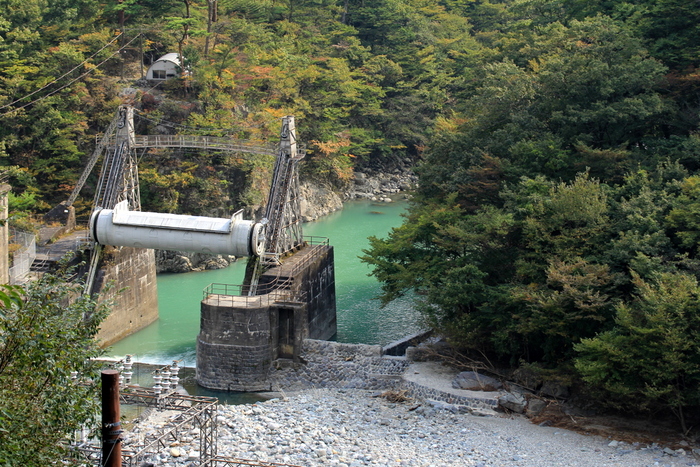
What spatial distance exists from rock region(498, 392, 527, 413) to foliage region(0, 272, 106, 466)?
1313 centimetres

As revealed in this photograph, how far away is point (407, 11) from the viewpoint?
6488 centimetres

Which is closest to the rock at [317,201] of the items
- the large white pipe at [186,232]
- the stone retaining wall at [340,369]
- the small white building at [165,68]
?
the small white building at [165,68]

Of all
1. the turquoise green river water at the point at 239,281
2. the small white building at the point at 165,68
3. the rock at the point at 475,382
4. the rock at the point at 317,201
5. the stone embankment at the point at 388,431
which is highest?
the small white building at the point at 165,68

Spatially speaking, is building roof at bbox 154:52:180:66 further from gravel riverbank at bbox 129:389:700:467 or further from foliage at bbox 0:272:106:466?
foliage at bbox 0:272:106:466

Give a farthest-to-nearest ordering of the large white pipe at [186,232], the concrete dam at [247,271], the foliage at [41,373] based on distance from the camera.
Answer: the large white pipe at [186,232]
the concrete dam at [247,271]
the foliage at [41,373]

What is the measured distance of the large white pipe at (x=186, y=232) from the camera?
82.1 ft

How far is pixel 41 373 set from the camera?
8.89 metres

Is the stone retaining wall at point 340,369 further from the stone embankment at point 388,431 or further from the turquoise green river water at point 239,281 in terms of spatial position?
the turquoise green river water at point 239,281

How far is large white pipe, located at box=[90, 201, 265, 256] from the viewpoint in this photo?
25.0 metres

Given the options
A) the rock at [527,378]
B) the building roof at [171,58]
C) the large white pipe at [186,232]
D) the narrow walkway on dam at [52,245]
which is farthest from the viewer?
the building roof at [171,58]

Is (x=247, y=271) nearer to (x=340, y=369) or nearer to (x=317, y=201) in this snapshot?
(x=340, y=369)

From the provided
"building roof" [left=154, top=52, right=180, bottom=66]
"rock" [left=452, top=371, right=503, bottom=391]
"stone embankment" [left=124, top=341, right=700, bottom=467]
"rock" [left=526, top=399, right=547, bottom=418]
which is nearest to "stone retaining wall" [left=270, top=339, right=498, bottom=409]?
"stone embankment" [left=124, top=341, right=700, bottom=467]

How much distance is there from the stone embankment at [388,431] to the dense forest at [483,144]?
5.12 feet

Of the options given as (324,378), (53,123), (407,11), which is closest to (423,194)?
(324,378)
